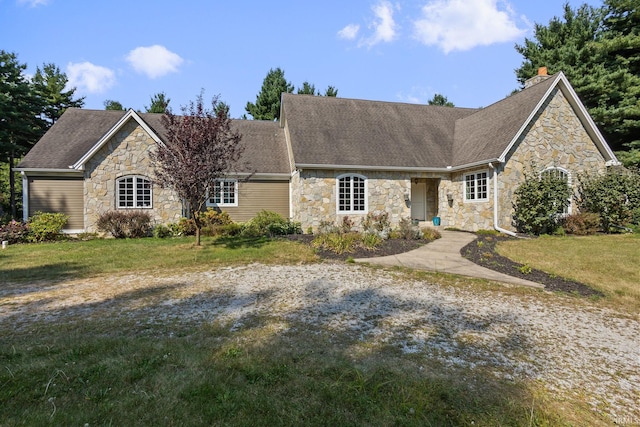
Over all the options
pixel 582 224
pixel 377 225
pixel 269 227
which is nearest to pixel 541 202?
pixel 582 224

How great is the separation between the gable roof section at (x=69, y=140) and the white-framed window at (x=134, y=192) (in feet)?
7.78

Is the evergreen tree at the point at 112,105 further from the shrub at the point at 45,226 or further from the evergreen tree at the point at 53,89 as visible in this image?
the shrub at the point at 45,226

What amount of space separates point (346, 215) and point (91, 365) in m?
13.3

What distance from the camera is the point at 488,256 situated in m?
9.63

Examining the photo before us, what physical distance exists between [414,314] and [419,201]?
15.0 m

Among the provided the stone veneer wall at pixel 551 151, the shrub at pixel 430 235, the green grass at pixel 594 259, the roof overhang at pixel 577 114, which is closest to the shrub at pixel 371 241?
the shrub at pixel 430 235

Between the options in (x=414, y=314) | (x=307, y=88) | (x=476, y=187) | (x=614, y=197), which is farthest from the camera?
(x=307, y=88)

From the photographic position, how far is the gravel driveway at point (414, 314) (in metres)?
3.59

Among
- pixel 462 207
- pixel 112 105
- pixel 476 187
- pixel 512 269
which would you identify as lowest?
pixel 512 269

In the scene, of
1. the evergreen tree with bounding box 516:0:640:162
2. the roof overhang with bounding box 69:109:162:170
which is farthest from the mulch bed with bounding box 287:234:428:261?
the evergreen tree with bounding box 516:0:640:162

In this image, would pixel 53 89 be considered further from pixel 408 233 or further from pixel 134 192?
pixel 408 233

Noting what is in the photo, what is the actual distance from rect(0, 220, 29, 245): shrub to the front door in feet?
59.0

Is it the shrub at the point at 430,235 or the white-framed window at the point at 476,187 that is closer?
the shrub at the point at 430,235

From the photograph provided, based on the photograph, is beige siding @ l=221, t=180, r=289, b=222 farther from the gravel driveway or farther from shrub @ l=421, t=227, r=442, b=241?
the gravel driveway
